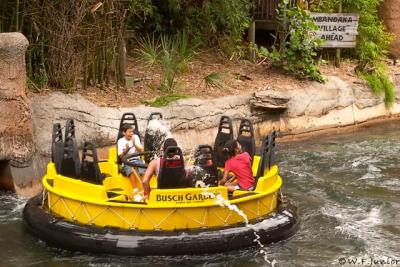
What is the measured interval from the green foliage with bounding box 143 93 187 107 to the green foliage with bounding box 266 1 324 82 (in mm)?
2672

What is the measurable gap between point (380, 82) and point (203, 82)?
4041 millimetres

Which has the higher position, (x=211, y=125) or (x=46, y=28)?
(x=46, y=28)

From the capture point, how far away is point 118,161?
853cm

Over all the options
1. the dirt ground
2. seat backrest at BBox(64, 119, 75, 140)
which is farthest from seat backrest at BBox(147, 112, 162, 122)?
seat backrest at BBox(64, 119, 75, 140)

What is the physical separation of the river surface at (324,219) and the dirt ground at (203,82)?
4.74ft

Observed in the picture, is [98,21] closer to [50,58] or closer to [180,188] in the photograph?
[50,58]

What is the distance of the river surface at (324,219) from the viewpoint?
23.2ft

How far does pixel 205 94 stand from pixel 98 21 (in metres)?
2.32

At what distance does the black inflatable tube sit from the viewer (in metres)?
6.85

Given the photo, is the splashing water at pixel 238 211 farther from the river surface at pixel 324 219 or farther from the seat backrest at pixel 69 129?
the seat backrest at pixel 69 129

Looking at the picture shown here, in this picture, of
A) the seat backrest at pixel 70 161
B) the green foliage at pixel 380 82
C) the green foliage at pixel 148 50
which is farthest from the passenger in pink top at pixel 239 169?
the green foliage at pixel 380 82

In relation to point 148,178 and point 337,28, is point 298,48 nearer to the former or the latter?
point 337,28

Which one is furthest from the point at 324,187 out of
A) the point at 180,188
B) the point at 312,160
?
the point at 180,188

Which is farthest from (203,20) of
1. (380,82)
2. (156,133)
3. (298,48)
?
(156,133)
